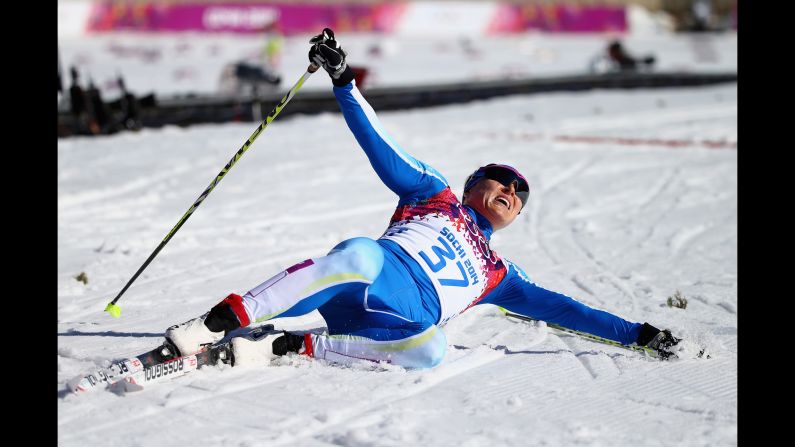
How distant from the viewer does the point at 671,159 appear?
12.2 metres

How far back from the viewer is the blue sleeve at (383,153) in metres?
4.48

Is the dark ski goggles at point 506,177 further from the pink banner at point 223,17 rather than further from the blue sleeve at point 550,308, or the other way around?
the pink banner at point 223,17

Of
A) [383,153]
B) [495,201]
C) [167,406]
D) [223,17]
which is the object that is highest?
[223,17]

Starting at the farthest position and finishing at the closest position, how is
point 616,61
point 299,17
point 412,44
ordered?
1. point 299,17
2. point 412,44
3. point 616,61

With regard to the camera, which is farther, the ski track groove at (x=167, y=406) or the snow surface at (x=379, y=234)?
the snow surface at (x=379, y=234)

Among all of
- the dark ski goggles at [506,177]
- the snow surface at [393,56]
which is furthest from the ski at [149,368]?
the snow surface at [393,56]

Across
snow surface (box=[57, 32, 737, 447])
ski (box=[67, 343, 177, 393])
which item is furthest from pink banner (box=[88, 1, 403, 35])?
ski (box=[67, 343, 177, 393])

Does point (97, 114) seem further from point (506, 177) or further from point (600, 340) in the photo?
point (600, 340)

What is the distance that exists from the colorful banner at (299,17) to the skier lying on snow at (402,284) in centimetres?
2690

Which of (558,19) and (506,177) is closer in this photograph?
(506,177)

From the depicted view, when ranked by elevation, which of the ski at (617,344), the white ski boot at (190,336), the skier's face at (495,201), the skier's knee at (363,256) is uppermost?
the skier's face at (495,201)

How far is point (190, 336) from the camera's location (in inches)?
156

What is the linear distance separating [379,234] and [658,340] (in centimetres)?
364

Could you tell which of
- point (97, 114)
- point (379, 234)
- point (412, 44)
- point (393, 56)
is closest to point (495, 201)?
point (379, 234)
